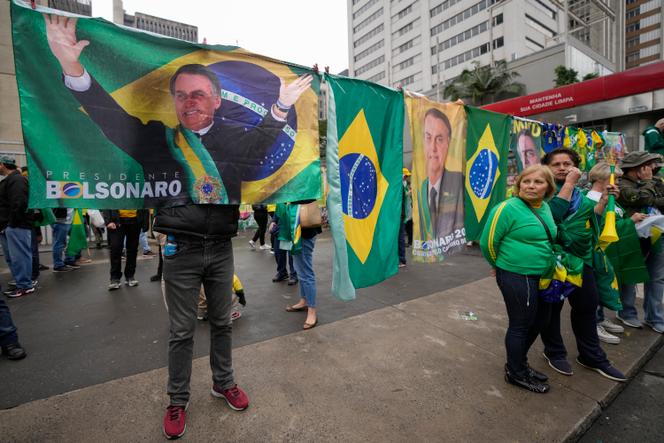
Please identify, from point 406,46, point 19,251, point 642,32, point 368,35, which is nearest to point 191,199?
point 19,251

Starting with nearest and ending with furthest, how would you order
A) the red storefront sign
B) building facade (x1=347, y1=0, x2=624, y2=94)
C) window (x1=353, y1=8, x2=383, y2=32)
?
the red storefront sign < building facade (x1=347, y1=0, x2=624, y2=94) < window (x1=353, y1=8, x2=383, y2=32)

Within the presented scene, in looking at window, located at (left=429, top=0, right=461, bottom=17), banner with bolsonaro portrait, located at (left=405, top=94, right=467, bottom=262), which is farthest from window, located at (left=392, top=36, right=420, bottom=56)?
banner with bolsonaro portrait, located at (left=405, top=94, right=467, bottom=262)

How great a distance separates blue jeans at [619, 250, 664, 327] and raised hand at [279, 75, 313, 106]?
4196 millimetres

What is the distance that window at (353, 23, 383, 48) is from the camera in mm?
65062

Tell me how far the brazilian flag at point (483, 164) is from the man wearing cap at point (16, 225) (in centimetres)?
582

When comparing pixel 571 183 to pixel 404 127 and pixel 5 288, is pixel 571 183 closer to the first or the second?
pixel 404 127

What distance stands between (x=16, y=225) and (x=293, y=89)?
5.02 m

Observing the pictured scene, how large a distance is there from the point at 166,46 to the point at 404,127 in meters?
2.17

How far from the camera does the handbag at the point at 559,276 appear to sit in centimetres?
253

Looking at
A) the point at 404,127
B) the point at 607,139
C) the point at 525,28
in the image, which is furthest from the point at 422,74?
the point at 404,127

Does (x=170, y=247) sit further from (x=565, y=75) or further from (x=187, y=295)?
(x=565, y=75)

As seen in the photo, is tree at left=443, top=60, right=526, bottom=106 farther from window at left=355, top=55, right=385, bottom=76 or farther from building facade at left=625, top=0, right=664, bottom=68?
building facade at left=625, top=0, right=664, bottom=68

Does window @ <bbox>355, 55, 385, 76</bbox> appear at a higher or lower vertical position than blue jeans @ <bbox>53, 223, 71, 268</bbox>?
higher

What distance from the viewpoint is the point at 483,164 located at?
157 inches
